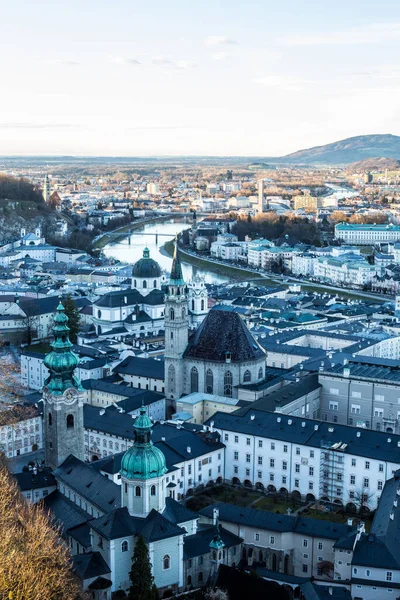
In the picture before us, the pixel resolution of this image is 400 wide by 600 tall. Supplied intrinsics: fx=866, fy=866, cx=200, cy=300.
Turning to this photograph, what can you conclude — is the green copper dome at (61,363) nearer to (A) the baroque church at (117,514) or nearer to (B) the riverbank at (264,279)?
(A) the baroque church at (117,514)

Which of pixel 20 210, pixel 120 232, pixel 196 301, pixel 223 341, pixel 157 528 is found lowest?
pixel 120 232

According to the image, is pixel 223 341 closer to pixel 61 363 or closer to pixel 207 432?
pixel 207 432

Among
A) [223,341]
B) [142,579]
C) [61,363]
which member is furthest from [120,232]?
[142,579]

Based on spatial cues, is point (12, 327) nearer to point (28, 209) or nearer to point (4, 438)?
point (4, 438)

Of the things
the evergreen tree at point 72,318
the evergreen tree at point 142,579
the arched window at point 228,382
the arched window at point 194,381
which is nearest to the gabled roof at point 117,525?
the evergreen tree at point 142,579

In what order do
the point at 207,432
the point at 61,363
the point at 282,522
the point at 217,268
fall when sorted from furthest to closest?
1. the point at 217,268
2. the point at 207,432
3. the point at 61,363
4. the point at 282,522

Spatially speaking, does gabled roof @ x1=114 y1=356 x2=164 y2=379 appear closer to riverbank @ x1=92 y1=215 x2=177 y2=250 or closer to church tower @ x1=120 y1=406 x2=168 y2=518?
church tower @ x1=120 y1=406 x2=168 y2=518
